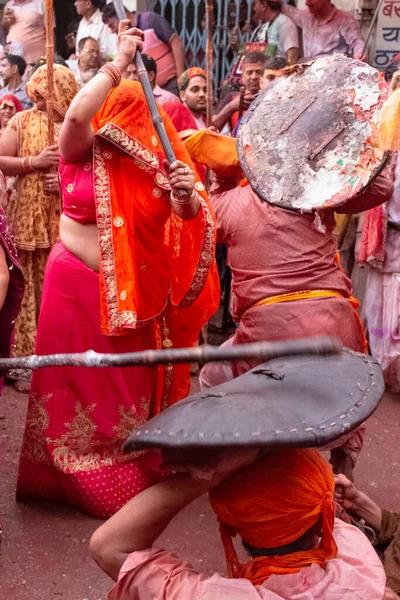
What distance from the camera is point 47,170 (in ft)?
14.8

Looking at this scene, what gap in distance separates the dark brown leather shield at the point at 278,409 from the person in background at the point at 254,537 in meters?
0.17

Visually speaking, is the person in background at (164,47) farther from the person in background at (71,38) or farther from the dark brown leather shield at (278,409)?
the dark brown leather shield at (278,409)

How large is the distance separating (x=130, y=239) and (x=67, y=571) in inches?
52.7

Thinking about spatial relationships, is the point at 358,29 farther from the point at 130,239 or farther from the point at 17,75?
the point at 130,239

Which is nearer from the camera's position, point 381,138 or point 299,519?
point 299,519

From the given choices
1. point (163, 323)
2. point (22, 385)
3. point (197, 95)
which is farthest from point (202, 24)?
point (163, 323)

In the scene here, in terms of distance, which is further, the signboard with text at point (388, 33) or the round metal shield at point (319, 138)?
the signboard with text at point (388, 33)

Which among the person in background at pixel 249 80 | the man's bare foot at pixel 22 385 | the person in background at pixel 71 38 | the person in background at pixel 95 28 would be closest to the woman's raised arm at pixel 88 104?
the man's bare foot at pixel 22 385

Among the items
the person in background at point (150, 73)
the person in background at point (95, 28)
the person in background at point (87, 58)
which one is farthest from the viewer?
the person in background at point (95, 28)

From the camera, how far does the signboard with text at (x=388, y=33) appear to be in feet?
22.5

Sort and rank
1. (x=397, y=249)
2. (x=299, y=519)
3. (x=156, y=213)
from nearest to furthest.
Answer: (x=299, y=519), (x=156, y=213), (x=397, y=249)

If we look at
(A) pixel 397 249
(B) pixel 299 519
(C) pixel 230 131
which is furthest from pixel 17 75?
(B) pixel 299 519

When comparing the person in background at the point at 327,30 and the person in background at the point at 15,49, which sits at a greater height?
the person in background at the point at 327,30

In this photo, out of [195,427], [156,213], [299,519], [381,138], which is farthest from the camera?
[156,213]
